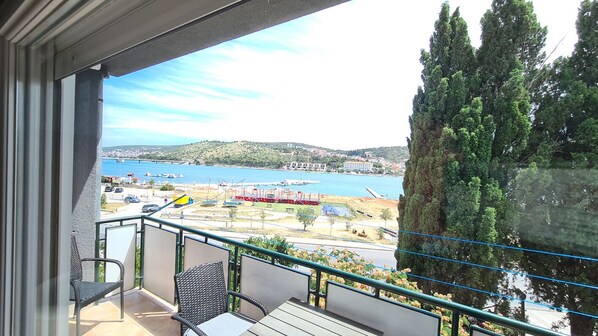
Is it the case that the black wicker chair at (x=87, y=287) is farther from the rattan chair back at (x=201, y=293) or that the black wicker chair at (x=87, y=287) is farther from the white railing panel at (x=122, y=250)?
the rattan chair back at (x=201, y=293)

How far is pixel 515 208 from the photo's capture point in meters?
2.96

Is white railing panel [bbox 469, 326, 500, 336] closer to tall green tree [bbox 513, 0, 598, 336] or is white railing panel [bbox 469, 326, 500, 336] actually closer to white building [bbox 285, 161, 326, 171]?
white building [bbox 285, 161, 326, 171]

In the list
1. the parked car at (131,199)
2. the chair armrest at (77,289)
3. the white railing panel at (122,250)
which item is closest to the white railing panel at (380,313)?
the chair armrest at (77,289)

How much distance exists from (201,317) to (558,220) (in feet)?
10.5

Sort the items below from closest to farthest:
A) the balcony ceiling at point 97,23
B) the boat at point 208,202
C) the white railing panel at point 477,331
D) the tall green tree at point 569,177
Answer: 1. the balcony ceiling at point 97,23
2. the white railing panel at point 477,331
3. the tall green tree at point 569,177
4. the boat at point 208,202

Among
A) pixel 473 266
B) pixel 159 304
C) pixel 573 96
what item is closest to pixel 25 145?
pixel 159 304

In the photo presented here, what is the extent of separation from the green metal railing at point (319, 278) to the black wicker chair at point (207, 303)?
9.9 inches

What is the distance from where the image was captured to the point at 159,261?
265cm

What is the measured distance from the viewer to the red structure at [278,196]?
3.02 metres

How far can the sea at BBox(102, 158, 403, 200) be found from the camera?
6.34 feet

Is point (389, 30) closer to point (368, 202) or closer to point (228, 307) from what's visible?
point (368, 202)

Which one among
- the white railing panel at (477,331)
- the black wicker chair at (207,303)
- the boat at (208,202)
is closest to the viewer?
the white railing panel at (477,331)

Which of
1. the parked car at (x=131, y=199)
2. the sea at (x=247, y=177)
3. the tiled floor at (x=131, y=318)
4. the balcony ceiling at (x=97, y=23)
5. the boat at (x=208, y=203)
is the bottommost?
the tiled floor at (x=131, y=318)

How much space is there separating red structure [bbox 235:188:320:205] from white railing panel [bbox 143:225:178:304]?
83 cm
